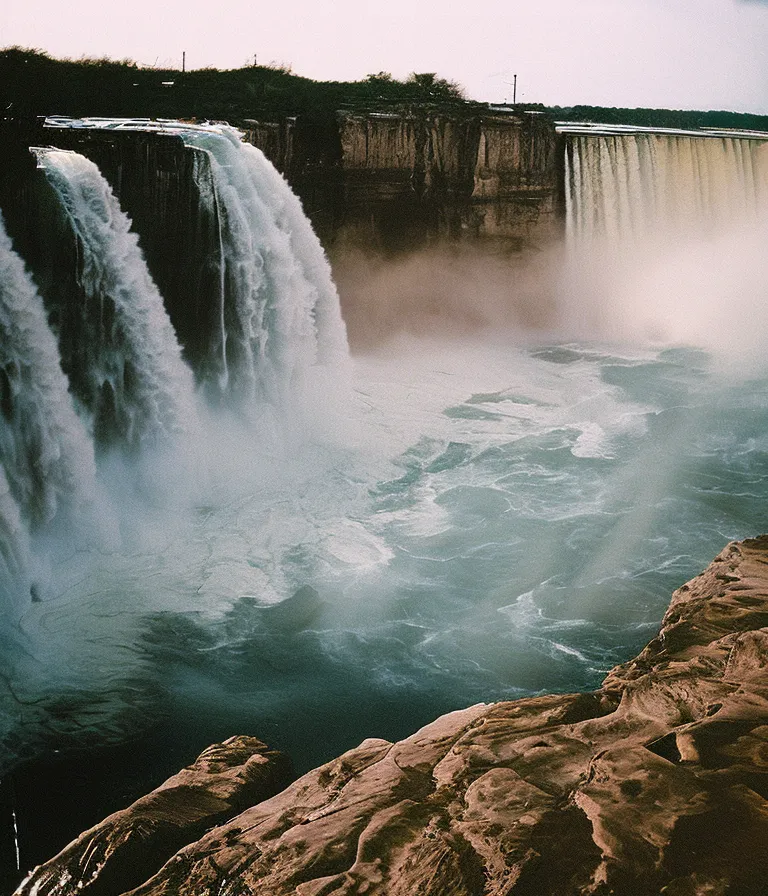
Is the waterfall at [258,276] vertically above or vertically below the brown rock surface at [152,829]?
above

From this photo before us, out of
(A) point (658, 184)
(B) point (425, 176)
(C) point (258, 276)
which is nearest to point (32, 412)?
(C) point (258, 276)

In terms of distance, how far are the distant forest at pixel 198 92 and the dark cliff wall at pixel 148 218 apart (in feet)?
24.8

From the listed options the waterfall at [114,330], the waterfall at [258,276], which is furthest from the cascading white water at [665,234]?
the waterfall at [114,330]

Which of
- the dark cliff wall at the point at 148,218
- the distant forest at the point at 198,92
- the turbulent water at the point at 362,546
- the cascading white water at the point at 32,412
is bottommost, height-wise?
→ the turbulent water at the point at 362,546

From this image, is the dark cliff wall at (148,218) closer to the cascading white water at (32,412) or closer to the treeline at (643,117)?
the cascading white water at (32,412)

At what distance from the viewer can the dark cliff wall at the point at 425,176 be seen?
22.7 metres

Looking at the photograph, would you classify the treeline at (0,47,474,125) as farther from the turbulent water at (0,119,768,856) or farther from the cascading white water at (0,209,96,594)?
the cascading white water at (0,209,96,594)

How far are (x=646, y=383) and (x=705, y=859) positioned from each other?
17.0 m

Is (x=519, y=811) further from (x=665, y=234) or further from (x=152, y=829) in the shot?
(x=665, y=234)

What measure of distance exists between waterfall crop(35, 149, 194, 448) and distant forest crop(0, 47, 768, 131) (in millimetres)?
9854

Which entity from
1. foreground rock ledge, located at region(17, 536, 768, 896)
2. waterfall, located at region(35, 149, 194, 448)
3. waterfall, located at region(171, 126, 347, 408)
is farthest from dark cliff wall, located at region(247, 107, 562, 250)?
foreground rock ledge, located at region(17, 536, 768, 896)

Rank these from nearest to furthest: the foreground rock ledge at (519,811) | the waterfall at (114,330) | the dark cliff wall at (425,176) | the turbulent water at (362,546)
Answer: the foreground rock ledge at (519,811) < the turbulent water at (362,546) < the waterfall at (114,330) < the dark cliff wall at (425,176)

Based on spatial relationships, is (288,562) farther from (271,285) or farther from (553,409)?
(553,409)

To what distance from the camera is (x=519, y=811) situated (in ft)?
16.6
